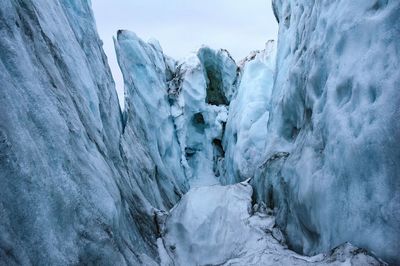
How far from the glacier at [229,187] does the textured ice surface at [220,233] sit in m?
0.02

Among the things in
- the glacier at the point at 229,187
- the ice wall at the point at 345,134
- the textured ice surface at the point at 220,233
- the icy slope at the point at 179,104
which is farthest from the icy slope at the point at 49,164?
the icy slope at the point at 179,104

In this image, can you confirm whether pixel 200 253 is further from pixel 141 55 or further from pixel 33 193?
pixel 141 55

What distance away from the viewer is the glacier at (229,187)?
10.3 feet

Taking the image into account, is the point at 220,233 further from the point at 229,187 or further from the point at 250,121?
the point at 250,121

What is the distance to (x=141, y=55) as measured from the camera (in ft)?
50.8

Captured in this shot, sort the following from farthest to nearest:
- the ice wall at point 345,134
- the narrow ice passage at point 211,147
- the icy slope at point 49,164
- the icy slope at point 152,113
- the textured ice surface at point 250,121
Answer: the textured ice surface at point 250,121 < the icy slope at point 152,113 < the narrow ice passage at point 211,147 < the ice wall at point 345,134 < the icy slope at point 49,164

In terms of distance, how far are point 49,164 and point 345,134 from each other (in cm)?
284

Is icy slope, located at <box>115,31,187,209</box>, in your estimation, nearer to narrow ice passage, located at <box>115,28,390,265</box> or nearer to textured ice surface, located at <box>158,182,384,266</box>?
narrow ice passage, located at <box>115,28,390,265</box>

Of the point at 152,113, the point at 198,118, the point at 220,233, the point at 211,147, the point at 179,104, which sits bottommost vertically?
the point at 220,233

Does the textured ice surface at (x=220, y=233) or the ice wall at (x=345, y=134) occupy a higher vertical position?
the ice wall at (x=345, y=134)

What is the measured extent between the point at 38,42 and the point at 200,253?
3.62m

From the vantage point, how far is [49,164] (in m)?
3.39

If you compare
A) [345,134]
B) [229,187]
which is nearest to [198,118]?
[229,187]

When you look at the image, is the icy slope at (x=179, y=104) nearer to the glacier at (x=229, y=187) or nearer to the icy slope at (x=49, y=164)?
the glacier at (x=229, y=187)
